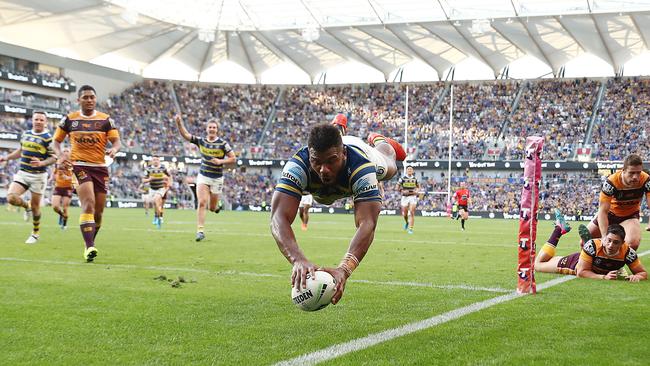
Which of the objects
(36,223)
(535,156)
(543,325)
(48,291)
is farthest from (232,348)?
(36,223)

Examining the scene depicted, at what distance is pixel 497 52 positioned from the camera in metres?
55.9

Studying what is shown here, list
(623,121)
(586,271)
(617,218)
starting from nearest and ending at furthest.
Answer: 1. (586,271)
2. (617,218)
3. (623,121)

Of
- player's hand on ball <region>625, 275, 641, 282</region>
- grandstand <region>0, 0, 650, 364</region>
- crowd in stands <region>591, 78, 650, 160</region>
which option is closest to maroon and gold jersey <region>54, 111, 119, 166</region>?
player's hand on ball <region>625, 275, 641, 282</region>

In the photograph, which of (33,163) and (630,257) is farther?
(33,163)

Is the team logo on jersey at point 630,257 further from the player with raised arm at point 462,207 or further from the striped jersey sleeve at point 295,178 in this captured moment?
the player with raised arm at point 462,207

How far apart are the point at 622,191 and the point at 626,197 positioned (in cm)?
18

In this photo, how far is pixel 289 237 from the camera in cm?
494

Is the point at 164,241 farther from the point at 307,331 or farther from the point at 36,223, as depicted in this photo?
the point at 307,331

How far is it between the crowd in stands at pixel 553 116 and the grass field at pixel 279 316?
142 feet

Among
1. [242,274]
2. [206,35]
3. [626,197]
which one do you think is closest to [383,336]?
[242,274]

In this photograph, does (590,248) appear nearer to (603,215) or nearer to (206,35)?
(603,215)

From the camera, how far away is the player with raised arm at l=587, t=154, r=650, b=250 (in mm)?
9047

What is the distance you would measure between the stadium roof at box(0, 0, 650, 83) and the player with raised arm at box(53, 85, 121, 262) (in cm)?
3853

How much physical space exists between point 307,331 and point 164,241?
34.8 ft
